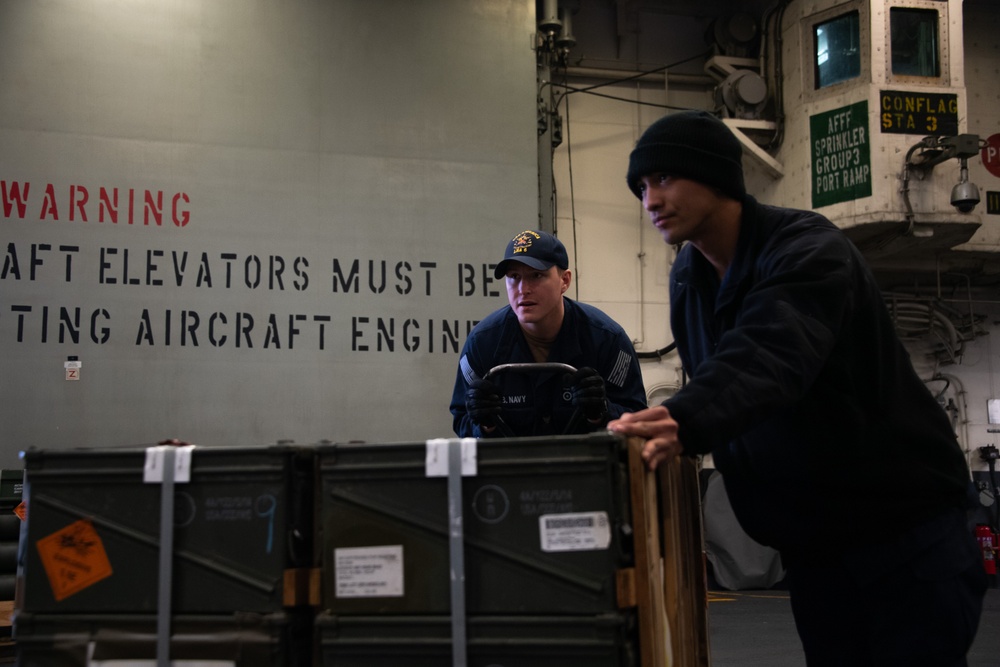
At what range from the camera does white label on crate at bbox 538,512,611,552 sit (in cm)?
178

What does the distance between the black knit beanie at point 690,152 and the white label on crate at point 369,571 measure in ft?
3.19

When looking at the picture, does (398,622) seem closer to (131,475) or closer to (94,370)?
(131,475)

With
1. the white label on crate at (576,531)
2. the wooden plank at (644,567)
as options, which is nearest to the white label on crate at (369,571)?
the white label on crate at (576,531)

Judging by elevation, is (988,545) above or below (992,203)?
below

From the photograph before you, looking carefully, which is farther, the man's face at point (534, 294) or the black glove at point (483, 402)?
the man's face at point (534, 294)

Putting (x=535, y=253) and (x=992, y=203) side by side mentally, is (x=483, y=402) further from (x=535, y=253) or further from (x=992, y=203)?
(x=992, y=203)

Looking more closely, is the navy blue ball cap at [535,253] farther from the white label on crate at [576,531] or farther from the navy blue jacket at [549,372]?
the white label on crate at [576,531]

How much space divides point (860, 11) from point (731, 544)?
5374 mm

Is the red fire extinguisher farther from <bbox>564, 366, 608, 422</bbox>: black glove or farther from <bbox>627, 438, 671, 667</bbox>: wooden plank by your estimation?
<bbox>627, 438, 671, 667</bbox>: wooden plank

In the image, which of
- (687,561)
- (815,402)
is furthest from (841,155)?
(815,402)

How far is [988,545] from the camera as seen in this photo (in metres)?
9.52

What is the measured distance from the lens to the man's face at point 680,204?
1994 millimetres

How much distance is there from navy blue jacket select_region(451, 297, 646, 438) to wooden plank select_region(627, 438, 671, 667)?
1296 millimetres

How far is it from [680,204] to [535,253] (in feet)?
4.41
